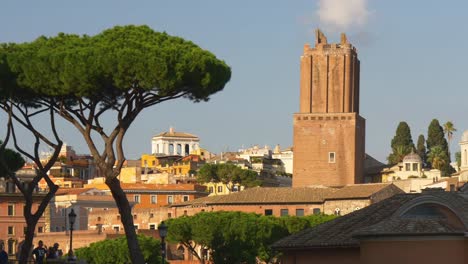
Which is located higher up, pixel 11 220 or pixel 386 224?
pixel 386 224

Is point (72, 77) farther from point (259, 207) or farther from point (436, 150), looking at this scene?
point (436, 150)

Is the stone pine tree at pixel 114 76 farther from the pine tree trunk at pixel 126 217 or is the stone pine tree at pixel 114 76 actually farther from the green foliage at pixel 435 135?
the green foliage at pixel 435 135

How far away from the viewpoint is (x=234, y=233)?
95375 millimetres

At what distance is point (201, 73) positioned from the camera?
147 feet

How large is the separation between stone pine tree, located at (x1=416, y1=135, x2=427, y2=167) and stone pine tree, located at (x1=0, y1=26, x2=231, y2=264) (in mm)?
127988

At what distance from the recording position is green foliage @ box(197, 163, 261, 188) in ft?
497

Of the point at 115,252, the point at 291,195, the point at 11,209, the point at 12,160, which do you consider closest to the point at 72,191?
the point at 11,209

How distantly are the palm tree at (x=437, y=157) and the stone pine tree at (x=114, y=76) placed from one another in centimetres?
12116

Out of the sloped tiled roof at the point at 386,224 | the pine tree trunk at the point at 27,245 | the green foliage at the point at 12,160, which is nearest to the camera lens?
the sloped tiled roof at the point at 386,224

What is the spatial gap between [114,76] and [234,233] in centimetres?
5241

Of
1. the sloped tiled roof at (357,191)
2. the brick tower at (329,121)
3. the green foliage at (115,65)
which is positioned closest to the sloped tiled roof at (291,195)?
the sloped tiled roof at (357,191)

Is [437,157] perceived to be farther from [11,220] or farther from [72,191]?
[11,220]

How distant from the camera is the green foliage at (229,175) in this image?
151500mm

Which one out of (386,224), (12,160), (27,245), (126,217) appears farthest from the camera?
(12,160)
